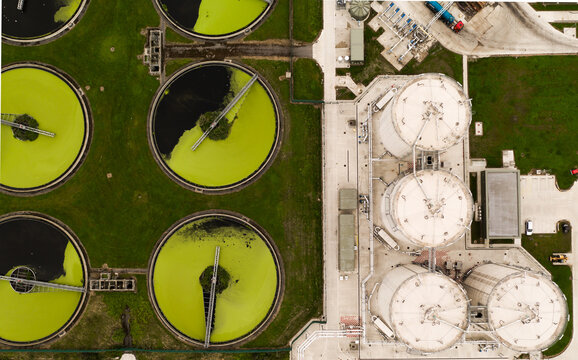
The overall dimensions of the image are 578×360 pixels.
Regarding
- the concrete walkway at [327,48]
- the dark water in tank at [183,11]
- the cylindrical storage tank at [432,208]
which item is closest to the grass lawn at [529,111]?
the cylindrical storage tank at [432,208]

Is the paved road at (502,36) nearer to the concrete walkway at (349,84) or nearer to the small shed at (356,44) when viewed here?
the small shed at (356,44)

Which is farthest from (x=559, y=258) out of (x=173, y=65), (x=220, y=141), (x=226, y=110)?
(x=173, y=65)

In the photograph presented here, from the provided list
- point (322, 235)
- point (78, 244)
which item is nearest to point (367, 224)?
point (322, 235)

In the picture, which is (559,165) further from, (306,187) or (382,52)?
(306,187)

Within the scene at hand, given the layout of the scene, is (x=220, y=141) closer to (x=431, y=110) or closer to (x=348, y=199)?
(x=348, y=199)

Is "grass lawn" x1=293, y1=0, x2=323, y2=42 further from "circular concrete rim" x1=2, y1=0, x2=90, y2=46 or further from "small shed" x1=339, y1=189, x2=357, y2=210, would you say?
"circular concrete rim" x1=2, y1=0, x2=90, y2=46

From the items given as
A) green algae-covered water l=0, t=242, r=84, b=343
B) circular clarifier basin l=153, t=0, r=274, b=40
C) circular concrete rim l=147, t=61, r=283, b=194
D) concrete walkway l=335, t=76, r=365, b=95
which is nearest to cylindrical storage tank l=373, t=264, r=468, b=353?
A: circular concrete rim l=147, t=61, r=283, b=194
